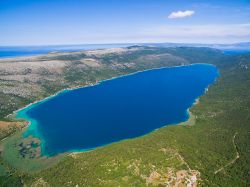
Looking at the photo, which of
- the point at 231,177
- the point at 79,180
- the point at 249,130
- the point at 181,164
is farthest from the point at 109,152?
the point at 249,130

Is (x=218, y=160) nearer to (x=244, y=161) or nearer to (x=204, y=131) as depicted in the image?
(x=244, y=161)

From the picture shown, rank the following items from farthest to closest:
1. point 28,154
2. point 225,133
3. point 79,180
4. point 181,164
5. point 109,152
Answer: point 225,133
point 28,154
point 109,152
point 181,164
point 79,180

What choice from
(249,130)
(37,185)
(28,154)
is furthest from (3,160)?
(249,130)

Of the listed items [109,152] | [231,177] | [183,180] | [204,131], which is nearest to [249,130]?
[204,131]

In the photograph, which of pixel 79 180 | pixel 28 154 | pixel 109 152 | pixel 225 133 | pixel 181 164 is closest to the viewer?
pixel 79 180

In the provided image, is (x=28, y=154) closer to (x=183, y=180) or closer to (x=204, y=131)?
(x=183, y=180)

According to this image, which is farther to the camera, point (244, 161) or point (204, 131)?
A: point (204, 131)

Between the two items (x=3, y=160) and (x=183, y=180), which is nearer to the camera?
(x=183, y=180)
